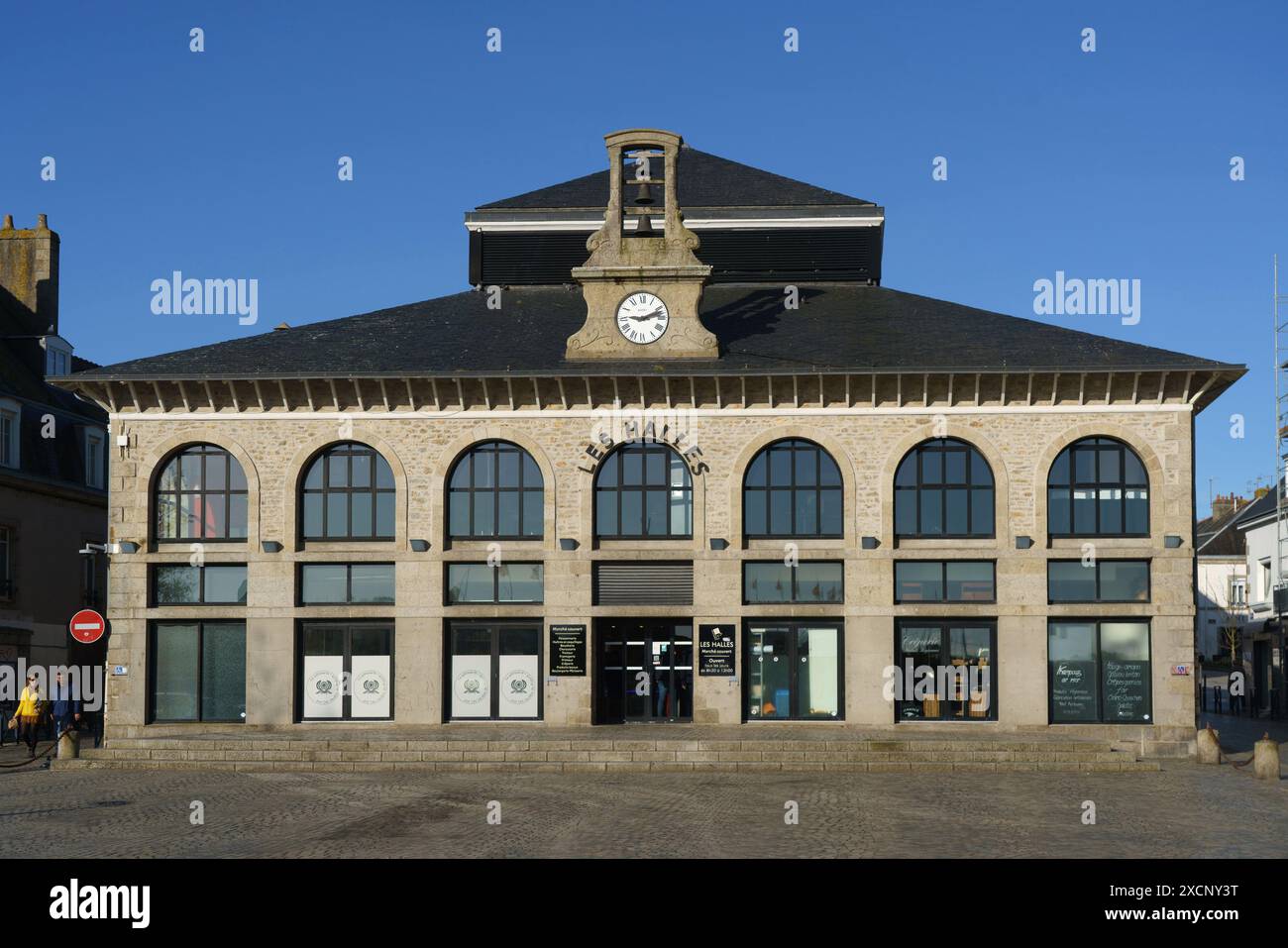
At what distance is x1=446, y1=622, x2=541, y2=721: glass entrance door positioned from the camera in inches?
1361

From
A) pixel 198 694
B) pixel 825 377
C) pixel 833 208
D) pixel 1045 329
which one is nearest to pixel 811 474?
pixel 825 377

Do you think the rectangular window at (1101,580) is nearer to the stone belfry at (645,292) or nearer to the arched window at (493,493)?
the stone belfry at (645,292)

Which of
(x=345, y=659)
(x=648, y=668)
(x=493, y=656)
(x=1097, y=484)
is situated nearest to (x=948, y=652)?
(x=1097, y=484)

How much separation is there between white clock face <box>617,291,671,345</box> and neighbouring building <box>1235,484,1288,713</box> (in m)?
23.8

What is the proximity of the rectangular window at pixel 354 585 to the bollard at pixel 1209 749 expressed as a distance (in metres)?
17.1

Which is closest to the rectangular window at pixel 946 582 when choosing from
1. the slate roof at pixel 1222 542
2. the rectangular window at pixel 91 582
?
the rectangular window at pixel 91 582

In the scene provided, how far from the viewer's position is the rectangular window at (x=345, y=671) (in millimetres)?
34688

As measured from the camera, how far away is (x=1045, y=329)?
116 feet

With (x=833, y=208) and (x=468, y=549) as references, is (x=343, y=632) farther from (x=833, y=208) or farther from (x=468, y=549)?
(x=833, y=208)

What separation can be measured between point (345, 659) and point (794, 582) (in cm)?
1003

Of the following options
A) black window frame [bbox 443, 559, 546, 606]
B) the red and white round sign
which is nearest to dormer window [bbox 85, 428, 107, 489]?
black window frame [bbox 443, 559, 546, 606]

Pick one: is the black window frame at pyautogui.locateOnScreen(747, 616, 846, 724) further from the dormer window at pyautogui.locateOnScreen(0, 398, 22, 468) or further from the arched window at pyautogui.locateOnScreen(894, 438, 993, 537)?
the dormer window at pyautogui.locateOnScreen(0, 398, 22, 468)

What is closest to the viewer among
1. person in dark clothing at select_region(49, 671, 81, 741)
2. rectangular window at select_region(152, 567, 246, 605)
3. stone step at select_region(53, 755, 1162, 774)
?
stone step at select_region(53, 755, 1162, 774)

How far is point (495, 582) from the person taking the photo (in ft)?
114
